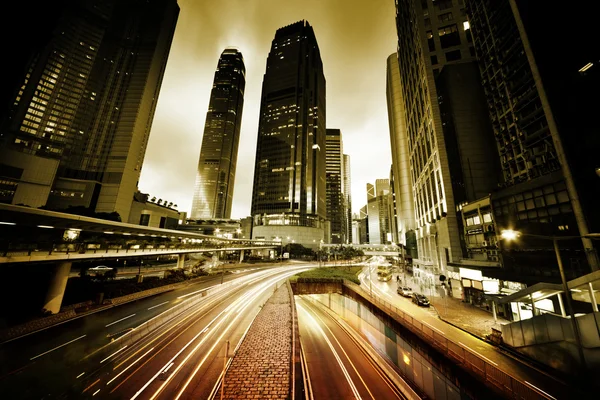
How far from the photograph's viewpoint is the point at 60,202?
237 feet

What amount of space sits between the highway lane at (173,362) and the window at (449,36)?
218 feet

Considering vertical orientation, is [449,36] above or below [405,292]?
above

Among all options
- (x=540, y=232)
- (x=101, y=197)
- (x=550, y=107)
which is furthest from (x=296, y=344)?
(x=101, y=197)

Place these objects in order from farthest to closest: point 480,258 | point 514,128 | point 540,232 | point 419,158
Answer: point 419,158 → point 514,128 → point 480,258 → point 540,232

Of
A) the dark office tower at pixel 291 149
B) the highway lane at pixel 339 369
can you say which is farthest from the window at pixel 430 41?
the dark office tower at pixel 291 149

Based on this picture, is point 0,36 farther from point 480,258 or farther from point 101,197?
point 101,197

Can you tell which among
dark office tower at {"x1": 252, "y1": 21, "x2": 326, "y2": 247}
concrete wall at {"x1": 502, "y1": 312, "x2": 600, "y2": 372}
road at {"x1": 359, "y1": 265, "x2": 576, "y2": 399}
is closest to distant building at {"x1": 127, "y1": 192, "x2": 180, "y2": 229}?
dark office tower at {"x1": 252, "y1": 21, "x2": 326, "y2": 247}

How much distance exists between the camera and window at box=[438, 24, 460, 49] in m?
45.8

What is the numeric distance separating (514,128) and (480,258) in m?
21.6

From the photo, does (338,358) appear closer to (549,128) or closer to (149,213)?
(549,128)

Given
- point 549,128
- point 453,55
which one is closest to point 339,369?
point 549,128

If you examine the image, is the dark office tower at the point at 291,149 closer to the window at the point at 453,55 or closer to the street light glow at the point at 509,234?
the window at the point at 453,55

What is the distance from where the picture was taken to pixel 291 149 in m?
128

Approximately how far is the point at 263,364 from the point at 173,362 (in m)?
6.28
